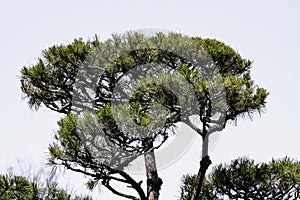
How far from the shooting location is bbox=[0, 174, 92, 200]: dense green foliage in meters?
3.16

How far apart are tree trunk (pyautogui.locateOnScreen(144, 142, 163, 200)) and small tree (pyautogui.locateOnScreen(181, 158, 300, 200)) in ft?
1.46

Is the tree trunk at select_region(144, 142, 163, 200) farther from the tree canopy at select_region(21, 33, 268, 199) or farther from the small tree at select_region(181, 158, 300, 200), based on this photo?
the small tree at select_region(181, 158, 300, 200)

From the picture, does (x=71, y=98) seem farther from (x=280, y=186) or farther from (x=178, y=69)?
(x=280, y=186)

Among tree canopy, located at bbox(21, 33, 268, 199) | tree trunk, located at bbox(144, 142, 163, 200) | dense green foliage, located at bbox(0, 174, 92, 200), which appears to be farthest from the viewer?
tree trunk, located at bbox(144, 142, 163, 200)

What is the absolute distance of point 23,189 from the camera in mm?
3223

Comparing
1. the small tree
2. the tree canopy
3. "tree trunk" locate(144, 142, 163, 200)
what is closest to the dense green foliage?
the tree canopy

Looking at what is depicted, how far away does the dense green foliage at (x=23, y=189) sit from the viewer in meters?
3.16

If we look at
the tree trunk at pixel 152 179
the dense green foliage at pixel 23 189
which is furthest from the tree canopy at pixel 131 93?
the dense green foliage at pixel 23 189

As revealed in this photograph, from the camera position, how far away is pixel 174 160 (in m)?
3.28

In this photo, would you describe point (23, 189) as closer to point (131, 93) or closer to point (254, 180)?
point (131, 93)

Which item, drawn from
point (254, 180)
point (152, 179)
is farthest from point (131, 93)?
point (254, 180)

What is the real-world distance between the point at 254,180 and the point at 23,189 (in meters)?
1.67

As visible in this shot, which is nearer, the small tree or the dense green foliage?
the dense green foliage

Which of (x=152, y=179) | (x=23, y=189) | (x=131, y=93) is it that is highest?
(x=131, y=93)
